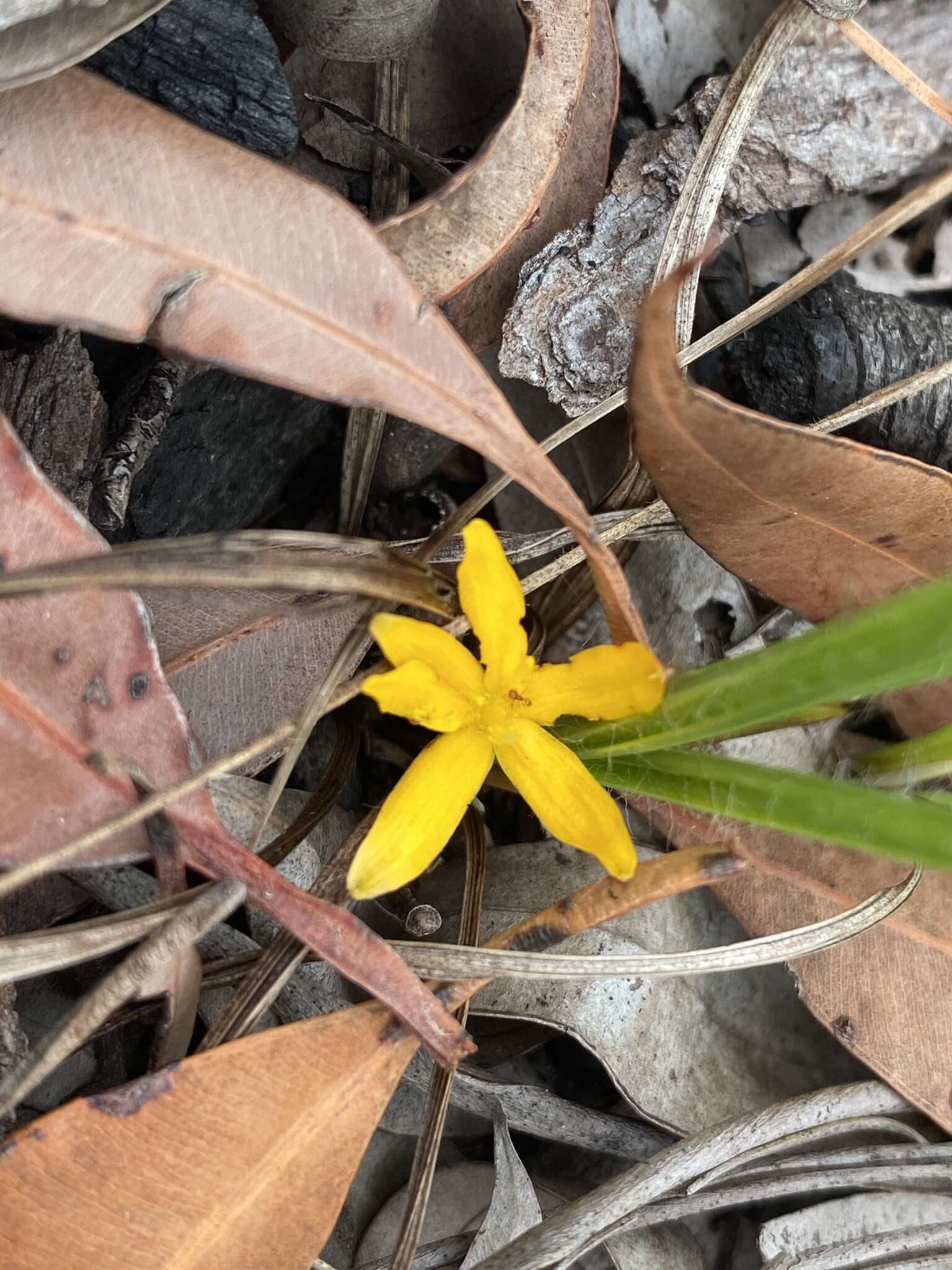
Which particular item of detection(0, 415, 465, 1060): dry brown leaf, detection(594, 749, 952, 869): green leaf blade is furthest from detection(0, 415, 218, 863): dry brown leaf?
detection(594, 749, 952, 869): green leaf blade

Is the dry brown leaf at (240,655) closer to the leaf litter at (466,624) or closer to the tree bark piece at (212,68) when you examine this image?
the leaf litter at (466,624)

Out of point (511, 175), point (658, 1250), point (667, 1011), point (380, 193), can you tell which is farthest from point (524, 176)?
point (658, 1250)

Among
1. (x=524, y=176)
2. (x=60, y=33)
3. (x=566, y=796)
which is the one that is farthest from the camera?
(x=524, y=176)

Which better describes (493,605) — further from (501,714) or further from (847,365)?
(847,365)

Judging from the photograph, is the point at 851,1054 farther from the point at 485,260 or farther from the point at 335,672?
the point at 485,260

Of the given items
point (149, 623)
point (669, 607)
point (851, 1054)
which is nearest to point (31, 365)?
point (149, 623)

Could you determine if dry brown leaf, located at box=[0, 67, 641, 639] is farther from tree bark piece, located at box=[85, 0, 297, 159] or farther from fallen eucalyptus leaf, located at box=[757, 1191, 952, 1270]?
fallen eucalyptus leaf, located at box=[757, 1191, 952, 1270]
